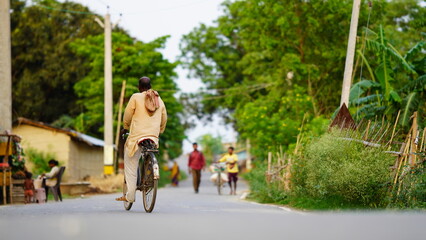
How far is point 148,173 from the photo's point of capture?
1110cm

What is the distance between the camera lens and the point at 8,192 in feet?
57.8

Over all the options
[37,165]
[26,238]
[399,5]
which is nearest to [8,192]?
[26,238]

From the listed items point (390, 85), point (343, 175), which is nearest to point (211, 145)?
point (390, 85)

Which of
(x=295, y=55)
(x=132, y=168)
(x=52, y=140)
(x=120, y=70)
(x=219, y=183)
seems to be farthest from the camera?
(x=120, y=70)

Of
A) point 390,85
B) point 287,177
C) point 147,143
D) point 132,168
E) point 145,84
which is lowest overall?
point 287,177

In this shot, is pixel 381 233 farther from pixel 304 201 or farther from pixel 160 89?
pixel 160 89

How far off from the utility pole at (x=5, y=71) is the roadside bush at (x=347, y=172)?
8.38 m

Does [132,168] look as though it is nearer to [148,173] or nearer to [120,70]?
[148,173]

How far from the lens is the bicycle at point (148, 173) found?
35.4 feet

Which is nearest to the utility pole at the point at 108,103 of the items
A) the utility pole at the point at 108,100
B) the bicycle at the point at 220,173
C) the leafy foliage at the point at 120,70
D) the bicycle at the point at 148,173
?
the utility pole at the point at 108,100

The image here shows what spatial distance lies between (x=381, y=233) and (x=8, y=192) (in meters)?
12.4

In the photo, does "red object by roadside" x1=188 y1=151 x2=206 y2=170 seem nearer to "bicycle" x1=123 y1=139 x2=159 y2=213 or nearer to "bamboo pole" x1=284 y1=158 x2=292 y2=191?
"bamboo pole" x1=284 y1=158 x2=292 y2=191

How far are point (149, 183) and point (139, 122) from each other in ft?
Result: 3.20

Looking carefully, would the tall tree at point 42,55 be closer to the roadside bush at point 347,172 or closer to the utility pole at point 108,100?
the utility pole at point 108,100
